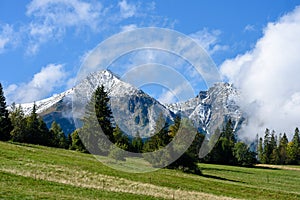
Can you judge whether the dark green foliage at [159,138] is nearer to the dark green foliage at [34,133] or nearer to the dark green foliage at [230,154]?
the dark green foliage at [34,133]

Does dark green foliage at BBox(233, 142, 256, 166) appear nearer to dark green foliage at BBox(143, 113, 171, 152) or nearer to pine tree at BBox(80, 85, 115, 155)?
pine tree at BBox(80, 85, 115, 155)

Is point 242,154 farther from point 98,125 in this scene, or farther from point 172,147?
point 172,147

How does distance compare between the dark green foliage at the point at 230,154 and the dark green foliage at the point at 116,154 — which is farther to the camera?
the dark green foliage at the point at 230,154

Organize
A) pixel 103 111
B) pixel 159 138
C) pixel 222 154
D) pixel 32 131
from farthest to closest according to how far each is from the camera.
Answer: pixel 222 154 → pixel 32 131 → pixel 103 111 → pixel 159 138

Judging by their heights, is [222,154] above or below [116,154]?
above

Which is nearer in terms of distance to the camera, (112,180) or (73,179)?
(73,179)

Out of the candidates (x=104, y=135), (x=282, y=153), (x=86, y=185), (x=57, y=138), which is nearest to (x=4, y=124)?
(x=104, y=135)

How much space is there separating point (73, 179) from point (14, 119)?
2618 inches

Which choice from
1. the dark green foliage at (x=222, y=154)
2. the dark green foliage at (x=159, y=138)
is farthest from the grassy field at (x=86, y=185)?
the dark green foliage at (x=222, y=154)

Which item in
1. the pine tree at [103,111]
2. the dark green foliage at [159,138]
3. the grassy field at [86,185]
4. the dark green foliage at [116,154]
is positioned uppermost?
the pine tree at [103,111]

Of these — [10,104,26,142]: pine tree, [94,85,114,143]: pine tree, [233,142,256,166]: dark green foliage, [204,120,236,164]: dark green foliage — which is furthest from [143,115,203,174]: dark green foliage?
[233,142,256,166]: dark green foliage

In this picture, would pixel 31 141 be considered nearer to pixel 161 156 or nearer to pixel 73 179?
pixel 161 156

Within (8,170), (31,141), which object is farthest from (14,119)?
(8,170)

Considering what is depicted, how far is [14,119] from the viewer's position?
94.8 meters
